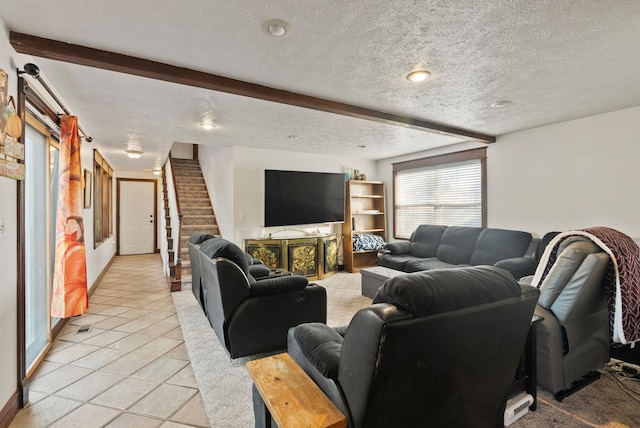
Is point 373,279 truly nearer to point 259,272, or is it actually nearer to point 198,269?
point 259,272

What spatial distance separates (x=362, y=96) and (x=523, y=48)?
129 cm

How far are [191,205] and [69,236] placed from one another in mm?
4076

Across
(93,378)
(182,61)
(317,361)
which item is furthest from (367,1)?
(93,378)

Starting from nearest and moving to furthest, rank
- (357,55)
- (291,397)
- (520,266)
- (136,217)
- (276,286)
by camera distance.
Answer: (291,397), (357,55), (276,286), (520,266), (136,217)

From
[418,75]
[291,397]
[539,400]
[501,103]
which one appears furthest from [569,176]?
[291,397]

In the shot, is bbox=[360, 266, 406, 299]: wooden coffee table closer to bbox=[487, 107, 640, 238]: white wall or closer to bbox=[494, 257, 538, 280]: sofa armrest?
bbox=[494, 257, 538, 280]: sofa armrest

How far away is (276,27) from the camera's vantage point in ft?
5.75

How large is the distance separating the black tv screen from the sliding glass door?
9.21 feet

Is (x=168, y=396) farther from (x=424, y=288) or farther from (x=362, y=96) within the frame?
(x=362, y=96)

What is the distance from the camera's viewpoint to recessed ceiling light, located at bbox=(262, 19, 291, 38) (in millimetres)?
1716

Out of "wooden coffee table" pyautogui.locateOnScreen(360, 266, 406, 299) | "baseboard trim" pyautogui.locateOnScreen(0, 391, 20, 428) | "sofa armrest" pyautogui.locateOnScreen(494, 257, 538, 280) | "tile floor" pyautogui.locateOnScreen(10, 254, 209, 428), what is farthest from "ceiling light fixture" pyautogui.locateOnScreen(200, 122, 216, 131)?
"sofa armrest" pyautogui.locateOnScreen(494, 257, 538, 280)

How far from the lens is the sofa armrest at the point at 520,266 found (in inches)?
141

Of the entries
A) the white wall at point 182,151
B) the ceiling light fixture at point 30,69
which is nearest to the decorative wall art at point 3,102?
the ceiling light fixture at point 30,69

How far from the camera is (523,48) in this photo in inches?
79.8
